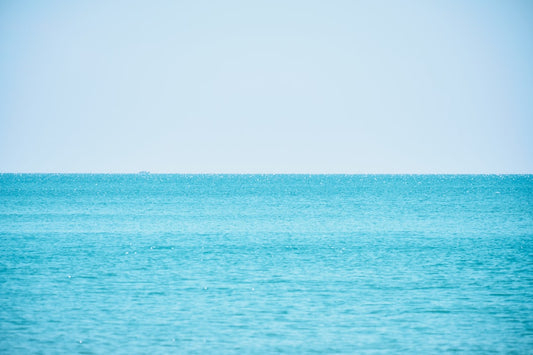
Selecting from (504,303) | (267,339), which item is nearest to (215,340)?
(267,339)

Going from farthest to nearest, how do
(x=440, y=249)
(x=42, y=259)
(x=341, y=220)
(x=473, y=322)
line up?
1. (x=341, y=220)
2. (x=440, y=249)
3. (x=42, y=259)
4. (x=473, y=322)

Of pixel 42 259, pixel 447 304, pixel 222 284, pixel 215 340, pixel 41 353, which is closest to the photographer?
pixel 41 353

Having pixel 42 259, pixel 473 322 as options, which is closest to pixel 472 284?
pixel 473 322

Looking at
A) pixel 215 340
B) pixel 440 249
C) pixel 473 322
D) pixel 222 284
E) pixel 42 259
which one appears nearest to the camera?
pixel 215 340

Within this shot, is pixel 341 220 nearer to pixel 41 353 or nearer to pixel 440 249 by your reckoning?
pixel 440 249

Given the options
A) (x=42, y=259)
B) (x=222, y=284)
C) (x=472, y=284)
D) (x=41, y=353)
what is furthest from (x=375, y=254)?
(x=41, y=353)

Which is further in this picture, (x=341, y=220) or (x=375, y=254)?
(x=341, y=220)

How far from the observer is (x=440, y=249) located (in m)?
38.3

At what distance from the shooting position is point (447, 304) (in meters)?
23.2

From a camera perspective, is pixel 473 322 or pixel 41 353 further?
pixel 473 322

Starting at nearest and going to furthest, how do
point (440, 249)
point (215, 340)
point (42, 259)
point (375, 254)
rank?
point (215, 340) < point (42, 259) < point (375, 254) < point (440, 249)

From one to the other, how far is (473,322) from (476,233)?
2813 centimetres

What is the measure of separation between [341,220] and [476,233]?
50.6ft

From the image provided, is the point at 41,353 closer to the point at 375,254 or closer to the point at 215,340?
the point at 215,340
